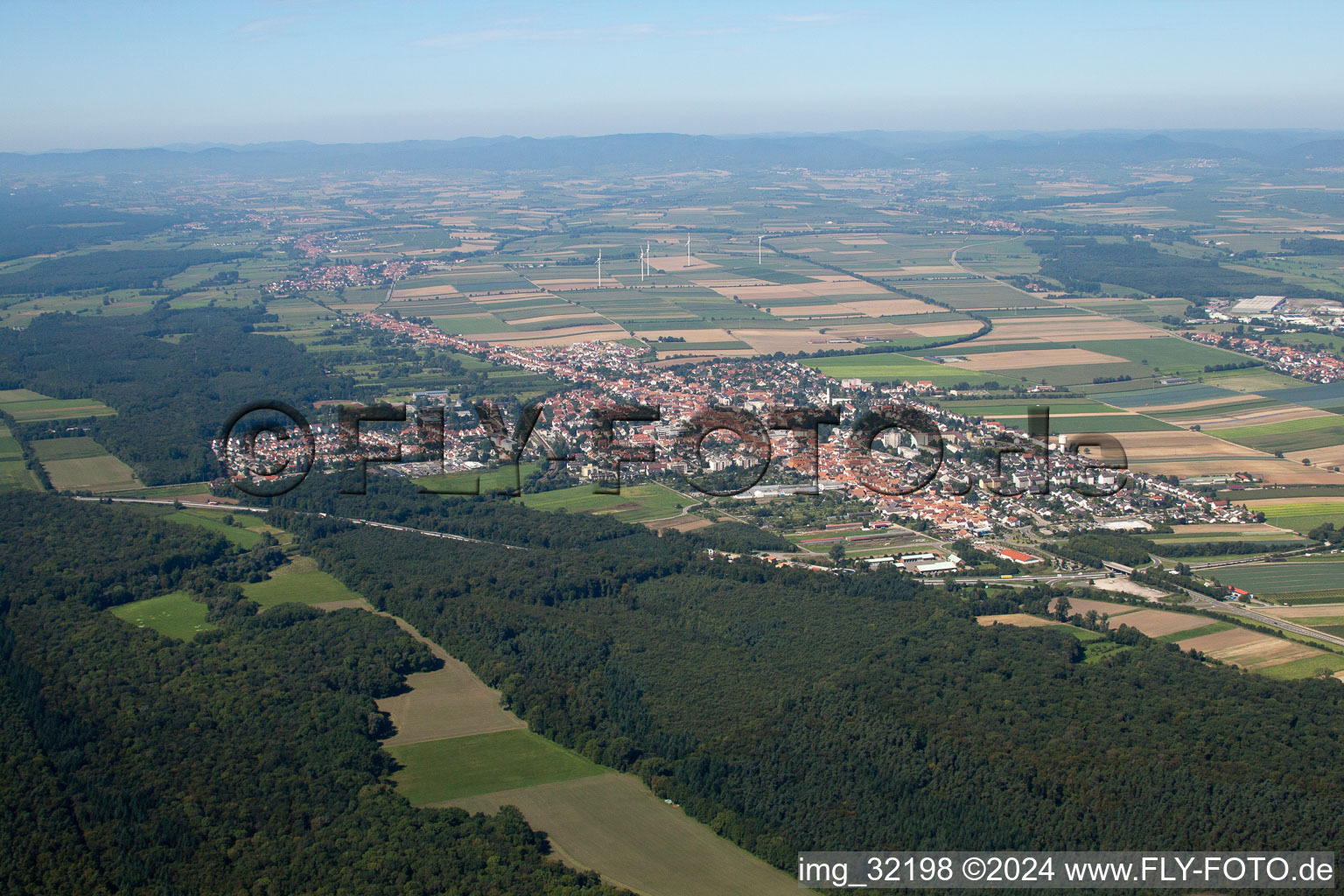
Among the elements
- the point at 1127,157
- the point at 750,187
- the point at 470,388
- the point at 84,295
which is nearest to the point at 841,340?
the point at 470,388

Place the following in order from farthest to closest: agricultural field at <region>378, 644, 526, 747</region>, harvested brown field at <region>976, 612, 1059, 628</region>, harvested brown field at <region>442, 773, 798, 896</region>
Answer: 1. harvested brown field at <region>976, 612, 1059, 628</region>
2. agricultural field at <region>378, 644, 526, 747</region>
3. harvested brown field at <region>442, 773, 798, 896</region>

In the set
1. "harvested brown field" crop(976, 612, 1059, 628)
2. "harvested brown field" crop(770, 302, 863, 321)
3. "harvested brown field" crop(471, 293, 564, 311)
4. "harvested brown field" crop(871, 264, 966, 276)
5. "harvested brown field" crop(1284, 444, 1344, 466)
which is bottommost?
"harvested brown field" crop(976, 612, 1059, 628)

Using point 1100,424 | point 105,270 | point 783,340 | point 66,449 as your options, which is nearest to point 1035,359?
point 783,340

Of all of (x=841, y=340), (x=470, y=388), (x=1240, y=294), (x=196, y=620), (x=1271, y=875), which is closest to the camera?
(x=1271, y=875)

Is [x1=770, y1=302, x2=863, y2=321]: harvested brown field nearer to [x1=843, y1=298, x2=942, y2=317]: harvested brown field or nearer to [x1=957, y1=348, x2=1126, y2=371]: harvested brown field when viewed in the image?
[x1=843, y1=298, x2=942, y2=317]: harvested brown field

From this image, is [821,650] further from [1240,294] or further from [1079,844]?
[1240,294]

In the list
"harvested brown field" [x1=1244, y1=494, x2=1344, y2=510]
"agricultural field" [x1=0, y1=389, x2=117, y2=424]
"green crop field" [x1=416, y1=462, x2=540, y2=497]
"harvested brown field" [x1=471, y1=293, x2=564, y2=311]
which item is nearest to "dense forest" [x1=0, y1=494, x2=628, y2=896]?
"green crop field" [x1=416, y1=462, x2=540, y2=497]
